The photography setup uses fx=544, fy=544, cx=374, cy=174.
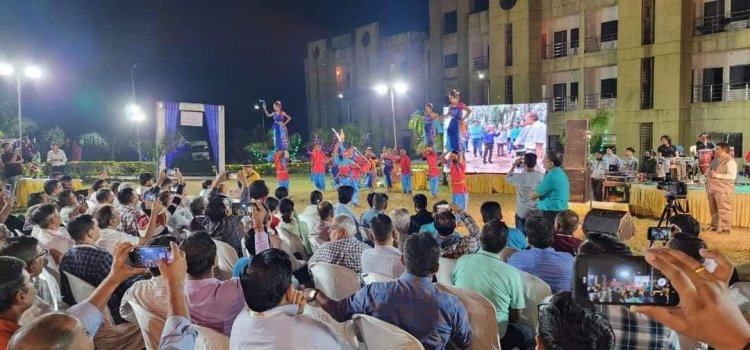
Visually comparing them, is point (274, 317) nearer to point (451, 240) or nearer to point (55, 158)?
point (451, 240)

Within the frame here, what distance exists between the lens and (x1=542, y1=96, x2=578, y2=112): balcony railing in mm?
27375

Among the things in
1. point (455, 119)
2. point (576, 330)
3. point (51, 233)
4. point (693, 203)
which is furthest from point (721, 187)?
point (51, 233)

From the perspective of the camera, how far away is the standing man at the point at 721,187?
927 centimetres

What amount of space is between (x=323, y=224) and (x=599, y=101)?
23.8m

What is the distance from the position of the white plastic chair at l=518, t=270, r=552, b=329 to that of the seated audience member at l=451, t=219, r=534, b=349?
6 centimetres

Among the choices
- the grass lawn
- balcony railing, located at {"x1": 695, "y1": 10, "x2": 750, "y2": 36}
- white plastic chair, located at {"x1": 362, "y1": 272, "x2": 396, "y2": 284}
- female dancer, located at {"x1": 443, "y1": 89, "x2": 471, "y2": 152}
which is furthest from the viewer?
balcony railing, located at {"x1": 695, "y1": 10, "x2": 750, "y2": 36}

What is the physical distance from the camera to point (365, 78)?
126 feet

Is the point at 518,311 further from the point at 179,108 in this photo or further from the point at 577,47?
the point at 577,47

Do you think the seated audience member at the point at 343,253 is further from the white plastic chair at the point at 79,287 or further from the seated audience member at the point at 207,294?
the white plastic chair at the point at 79,287

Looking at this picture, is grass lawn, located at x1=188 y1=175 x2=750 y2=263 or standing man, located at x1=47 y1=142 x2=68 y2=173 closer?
grass lawn, located at x1=188 y1=175 x2=750 y2=263

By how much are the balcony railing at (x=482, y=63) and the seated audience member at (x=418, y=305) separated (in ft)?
95.0

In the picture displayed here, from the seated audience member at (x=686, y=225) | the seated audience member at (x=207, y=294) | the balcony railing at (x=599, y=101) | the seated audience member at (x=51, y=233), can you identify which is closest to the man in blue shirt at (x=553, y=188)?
the seated audience member at (x=686, y=225)

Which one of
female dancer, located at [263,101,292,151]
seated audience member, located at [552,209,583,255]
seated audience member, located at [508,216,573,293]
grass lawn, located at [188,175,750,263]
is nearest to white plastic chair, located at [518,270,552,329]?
seated audience member, located at [508,216,573,293]

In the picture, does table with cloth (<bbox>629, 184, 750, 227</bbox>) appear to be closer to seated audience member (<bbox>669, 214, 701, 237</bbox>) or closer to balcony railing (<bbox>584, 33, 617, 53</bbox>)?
seated audience member (<bbox>669, 214, 701, 237</bbox>)
